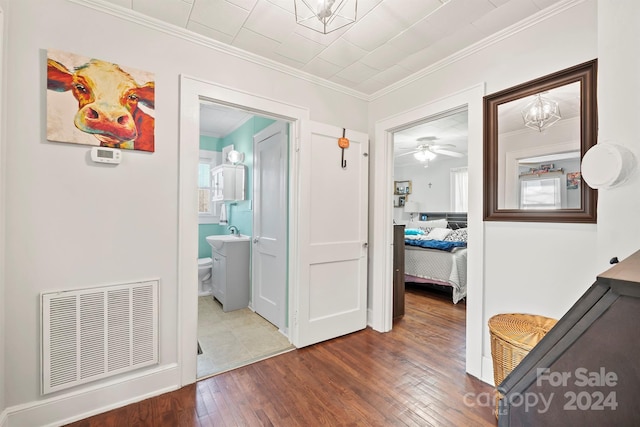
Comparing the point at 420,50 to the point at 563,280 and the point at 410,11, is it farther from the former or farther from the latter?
the point at 563,280

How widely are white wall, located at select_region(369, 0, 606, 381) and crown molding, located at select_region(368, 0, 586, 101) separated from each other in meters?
0.02

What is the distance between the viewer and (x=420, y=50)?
7.21 ft

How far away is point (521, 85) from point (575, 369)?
6.53ft

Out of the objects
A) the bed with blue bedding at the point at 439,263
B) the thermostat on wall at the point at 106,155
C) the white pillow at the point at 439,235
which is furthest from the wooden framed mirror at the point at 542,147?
the white pillow at the point at 439,235

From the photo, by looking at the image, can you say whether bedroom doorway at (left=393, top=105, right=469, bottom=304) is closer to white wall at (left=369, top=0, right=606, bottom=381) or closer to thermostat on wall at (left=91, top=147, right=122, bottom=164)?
white wall at (left=369, top=0, right=606, bottom=381)

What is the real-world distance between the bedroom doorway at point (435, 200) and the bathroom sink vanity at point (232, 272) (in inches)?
94.5

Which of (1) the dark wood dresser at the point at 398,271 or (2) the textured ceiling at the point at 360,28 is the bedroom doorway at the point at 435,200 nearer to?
(2) the textured ceiling at the point at 360,28

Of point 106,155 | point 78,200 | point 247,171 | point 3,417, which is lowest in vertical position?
point 3,417

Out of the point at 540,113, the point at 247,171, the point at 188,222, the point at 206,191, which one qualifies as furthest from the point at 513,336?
the point at 206,191

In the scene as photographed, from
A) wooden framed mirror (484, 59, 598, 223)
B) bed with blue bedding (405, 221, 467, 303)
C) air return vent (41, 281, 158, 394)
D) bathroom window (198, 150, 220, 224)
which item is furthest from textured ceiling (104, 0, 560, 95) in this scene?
bathroom window (198, 150, 220, 224)

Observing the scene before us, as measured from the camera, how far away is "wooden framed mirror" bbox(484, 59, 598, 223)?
1.61m

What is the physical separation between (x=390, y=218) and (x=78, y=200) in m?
2.52

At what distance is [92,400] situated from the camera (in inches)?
65.1

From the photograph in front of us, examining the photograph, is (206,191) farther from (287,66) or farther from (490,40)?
(490,40)
